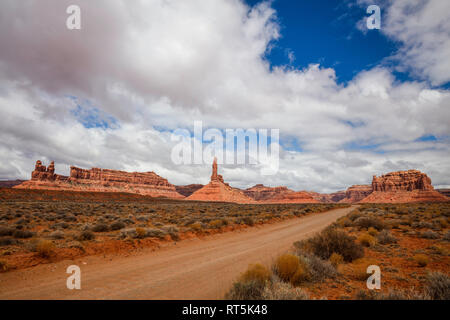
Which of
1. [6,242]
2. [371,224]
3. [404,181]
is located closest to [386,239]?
[371,224]

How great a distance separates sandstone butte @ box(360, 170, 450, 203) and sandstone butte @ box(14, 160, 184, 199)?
147 metres

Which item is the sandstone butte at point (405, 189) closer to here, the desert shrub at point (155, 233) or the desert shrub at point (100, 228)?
the desert shrub at point (155, 233)

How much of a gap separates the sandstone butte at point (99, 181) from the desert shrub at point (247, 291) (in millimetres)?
139177

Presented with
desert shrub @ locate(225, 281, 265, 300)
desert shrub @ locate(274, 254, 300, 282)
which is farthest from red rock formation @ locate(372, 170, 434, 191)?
desert shrub @ locate(225, 281, 265, 300)

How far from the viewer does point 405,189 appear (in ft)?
410

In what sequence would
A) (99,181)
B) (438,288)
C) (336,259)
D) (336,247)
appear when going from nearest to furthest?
1. (438,288)
2. (336,259)
3. (336,247)
4. (99,181)

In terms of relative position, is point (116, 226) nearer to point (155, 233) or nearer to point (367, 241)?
point (155, 233)

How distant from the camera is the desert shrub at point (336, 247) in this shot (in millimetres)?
8781

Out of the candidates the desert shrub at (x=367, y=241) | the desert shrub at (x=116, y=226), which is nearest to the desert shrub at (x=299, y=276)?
the desert shrub at (x=367, y=241)

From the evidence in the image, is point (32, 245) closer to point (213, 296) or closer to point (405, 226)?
point (213, 296)

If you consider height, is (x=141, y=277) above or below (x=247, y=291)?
below

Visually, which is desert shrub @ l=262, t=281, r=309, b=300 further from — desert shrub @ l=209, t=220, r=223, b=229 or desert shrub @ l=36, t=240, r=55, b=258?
desert shrub @ l=209, t=220, r=223, b=229

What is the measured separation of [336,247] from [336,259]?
41.0 inches

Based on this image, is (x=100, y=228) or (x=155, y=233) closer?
(x=155, y=233)
